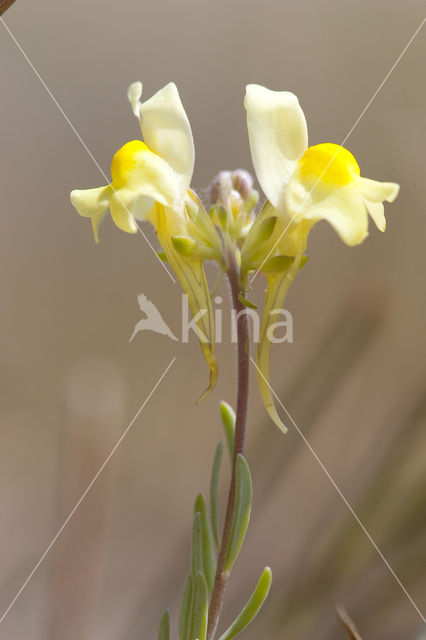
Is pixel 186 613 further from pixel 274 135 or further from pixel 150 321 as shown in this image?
pixel 150 321

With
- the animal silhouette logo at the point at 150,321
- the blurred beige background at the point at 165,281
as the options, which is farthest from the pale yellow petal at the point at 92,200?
the animal silhouette logo at the point at 150,321

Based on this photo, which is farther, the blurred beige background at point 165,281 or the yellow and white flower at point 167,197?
the blurred beige background at point 165,281

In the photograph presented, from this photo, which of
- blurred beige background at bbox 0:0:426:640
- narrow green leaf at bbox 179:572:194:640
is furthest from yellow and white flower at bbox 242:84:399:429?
blurred beige background at bbox 0:0:426:640

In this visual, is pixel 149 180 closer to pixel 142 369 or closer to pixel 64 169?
pixel 142 369

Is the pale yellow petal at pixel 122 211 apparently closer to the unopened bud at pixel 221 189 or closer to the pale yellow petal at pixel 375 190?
the unopened bud at pixel 221 189

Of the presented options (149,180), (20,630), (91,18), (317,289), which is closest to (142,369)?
(317,289)

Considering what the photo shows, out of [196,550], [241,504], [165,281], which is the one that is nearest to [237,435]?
[241,504]

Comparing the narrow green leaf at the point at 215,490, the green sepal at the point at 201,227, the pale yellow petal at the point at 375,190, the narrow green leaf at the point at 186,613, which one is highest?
the pale yellow petal at the point at 375,190

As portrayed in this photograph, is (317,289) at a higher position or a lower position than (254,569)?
higher
